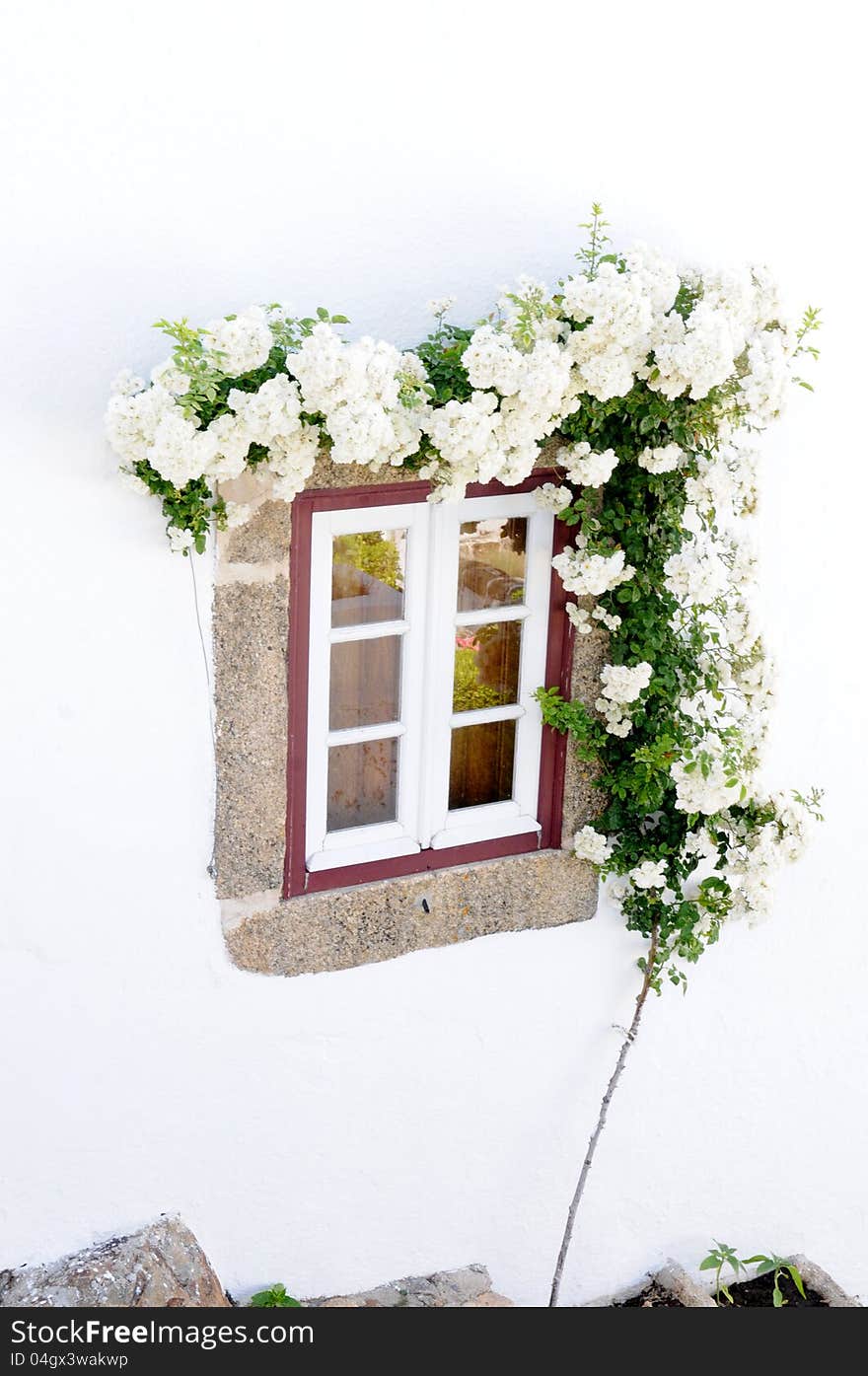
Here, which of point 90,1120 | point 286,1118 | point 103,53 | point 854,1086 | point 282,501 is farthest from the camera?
point 854,1086

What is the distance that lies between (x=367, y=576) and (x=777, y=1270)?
115 inches

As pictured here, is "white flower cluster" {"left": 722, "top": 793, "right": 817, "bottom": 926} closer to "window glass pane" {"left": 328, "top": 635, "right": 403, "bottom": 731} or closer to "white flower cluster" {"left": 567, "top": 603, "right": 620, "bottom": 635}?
"white flower cluster" {"left": 567, "top": 603, "right": 620, "bottom": 635}

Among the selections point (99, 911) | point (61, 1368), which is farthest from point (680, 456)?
point (61, 1368)

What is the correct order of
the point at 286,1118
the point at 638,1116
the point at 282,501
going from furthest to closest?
the point at 638,1116 < the point at 286,1118 < the point at 282,501

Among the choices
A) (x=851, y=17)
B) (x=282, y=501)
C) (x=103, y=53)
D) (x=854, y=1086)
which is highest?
(x=851, y=17)

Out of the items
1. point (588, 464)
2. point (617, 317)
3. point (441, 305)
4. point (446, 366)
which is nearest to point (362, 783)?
→ point (588, 464)

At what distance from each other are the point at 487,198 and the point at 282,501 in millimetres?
912

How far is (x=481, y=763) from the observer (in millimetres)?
4031

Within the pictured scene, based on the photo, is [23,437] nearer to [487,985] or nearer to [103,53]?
[103,53]

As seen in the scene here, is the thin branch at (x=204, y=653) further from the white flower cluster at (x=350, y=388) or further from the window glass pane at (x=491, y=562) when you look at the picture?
the window glass pane at (x=491, y=562)

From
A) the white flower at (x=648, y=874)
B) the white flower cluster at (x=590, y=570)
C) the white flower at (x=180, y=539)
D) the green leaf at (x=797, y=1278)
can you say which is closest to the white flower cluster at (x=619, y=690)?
the white flower cluster at (x=590, y=570)

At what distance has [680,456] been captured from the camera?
3.80 m

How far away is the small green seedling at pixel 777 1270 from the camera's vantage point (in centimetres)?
469

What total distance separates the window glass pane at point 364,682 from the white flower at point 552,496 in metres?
0.52
